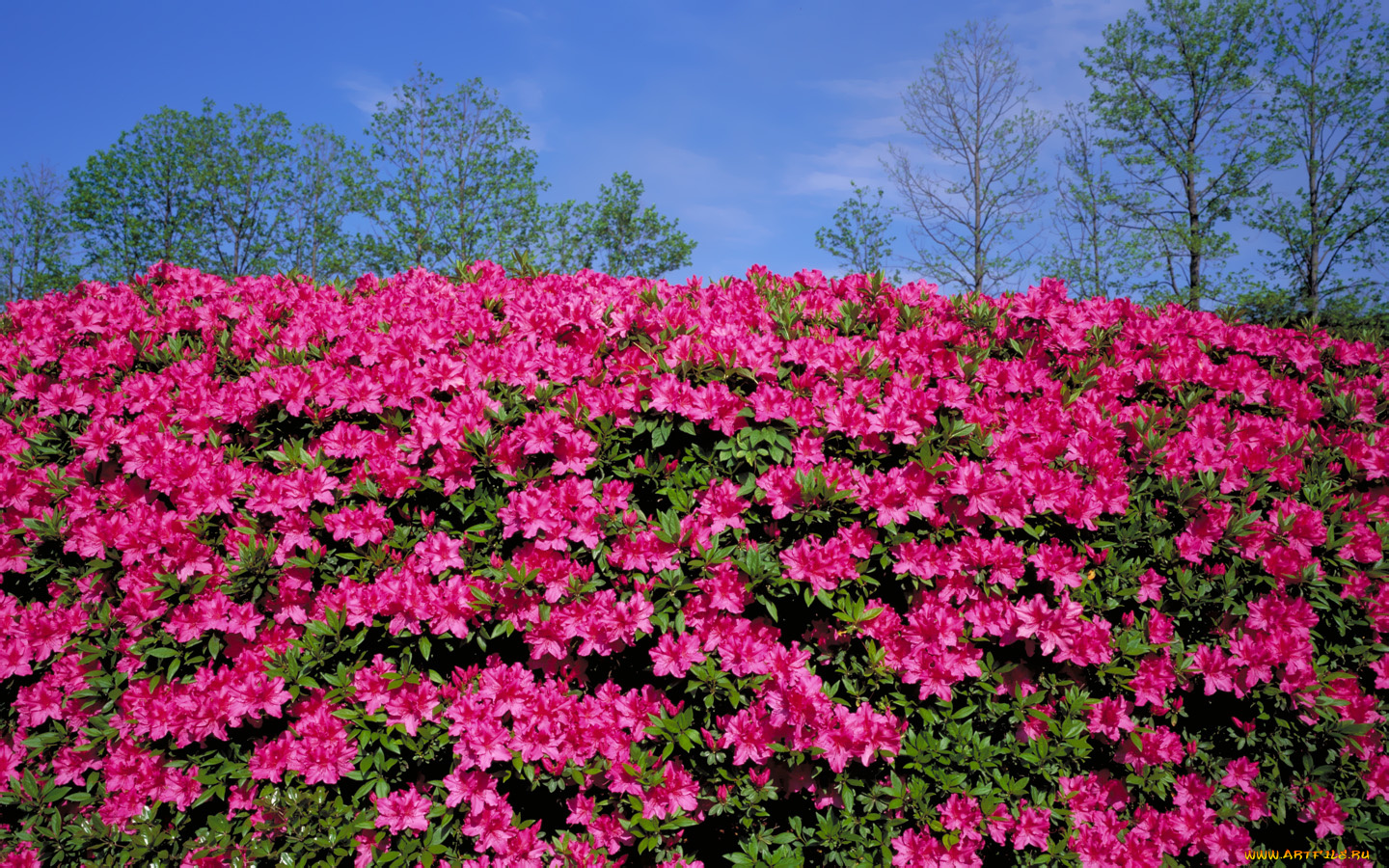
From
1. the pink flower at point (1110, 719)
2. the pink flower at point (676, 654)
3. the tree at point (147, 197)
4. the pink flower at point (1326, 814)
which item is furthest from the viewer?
the tree at point (147, 197)

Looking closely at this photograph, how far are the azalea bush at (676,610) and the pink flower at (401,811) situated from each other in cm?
1

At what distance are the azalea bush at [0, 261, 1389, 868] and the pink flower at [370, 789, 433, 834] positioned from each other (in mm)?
12

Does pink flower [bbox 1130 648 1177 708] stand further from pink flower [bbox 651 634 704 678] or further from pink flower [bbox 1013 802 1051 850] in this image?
pink flower [bbox 651 634 704 678]

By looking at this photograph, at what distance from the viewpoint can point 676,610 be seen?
2.90 metres

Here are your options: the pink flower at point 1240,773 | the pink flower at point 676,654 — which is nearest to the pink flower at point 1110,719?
the pink flower at point 1240,773

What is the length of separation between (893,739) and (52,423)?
13.9ft

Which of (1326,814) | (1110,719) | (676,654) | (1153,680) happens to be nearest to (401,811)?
(676,654)

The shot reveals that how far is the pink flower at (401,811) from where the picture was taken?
2807 mm

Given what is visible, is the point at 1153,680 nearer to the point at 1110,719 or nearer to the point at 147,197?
the point at 1110,719

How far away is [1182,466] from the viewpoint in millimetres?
3330

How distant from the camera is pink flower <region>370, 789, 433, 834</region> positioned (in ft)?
9.21

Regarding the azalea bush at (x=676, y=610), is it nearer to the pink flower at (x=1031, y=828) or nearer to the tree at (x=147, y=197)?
the pink flower at (x=1031, y=828)

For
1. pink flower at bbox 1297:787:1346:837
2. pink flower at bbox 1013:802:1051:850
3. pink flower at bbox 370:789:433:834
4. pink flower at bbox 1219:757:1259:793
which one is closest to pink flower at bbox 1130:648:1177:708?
pink flower at bbox 1219:757:1259:793

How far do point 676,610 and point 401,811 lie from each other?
4.21 feet
